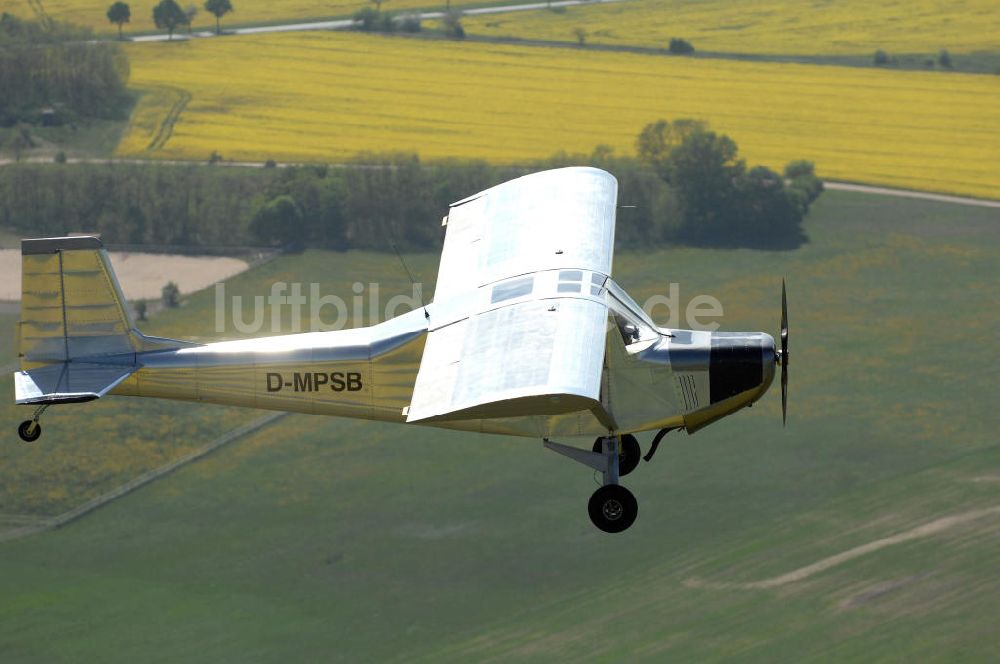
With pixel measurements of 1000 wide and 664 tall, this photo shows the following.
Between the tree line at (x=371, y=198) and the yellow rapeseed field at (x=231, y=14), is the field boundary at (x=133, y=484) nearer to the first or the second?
the tree line at (x=371, y=198)

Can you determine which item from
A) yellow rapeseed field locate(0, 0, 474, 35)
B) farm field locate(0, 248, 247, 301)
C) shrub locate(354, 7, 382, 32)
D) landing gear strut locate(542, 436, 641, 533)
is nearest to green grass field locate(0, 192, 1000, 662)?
farm field locate(0, 248, 247, 301)

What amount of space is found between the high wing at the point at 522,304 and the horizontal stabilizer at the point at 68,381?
608 centimetres

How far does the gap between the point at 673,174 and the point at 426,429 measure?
43.1 meters

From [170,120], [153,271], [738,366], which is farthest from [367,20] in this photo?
[738,366]

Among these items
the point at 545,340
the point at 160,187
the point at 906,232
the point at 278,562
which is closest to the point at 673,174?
the point at 906,232

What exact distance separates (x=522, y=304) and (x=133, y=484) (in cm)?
5257

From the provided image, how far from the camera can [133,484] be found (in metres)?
83.1

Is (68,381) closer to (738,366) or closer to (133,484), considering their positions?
(738,366)

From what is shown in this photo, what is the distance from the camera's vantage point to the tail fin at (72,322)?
115 ft

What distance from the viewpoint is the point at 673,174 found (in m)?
122

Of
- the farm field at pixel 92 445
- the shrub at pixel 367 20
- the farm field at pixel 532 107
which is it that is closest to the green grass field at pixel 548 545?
the farm field at pixel 92 445

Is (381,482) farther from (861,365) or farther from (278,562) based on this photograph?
(861,365)

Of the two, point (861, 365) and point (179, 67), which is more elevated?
point (179, 67)

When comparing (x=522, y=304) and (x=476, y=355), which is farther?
(x=522, y=304)
